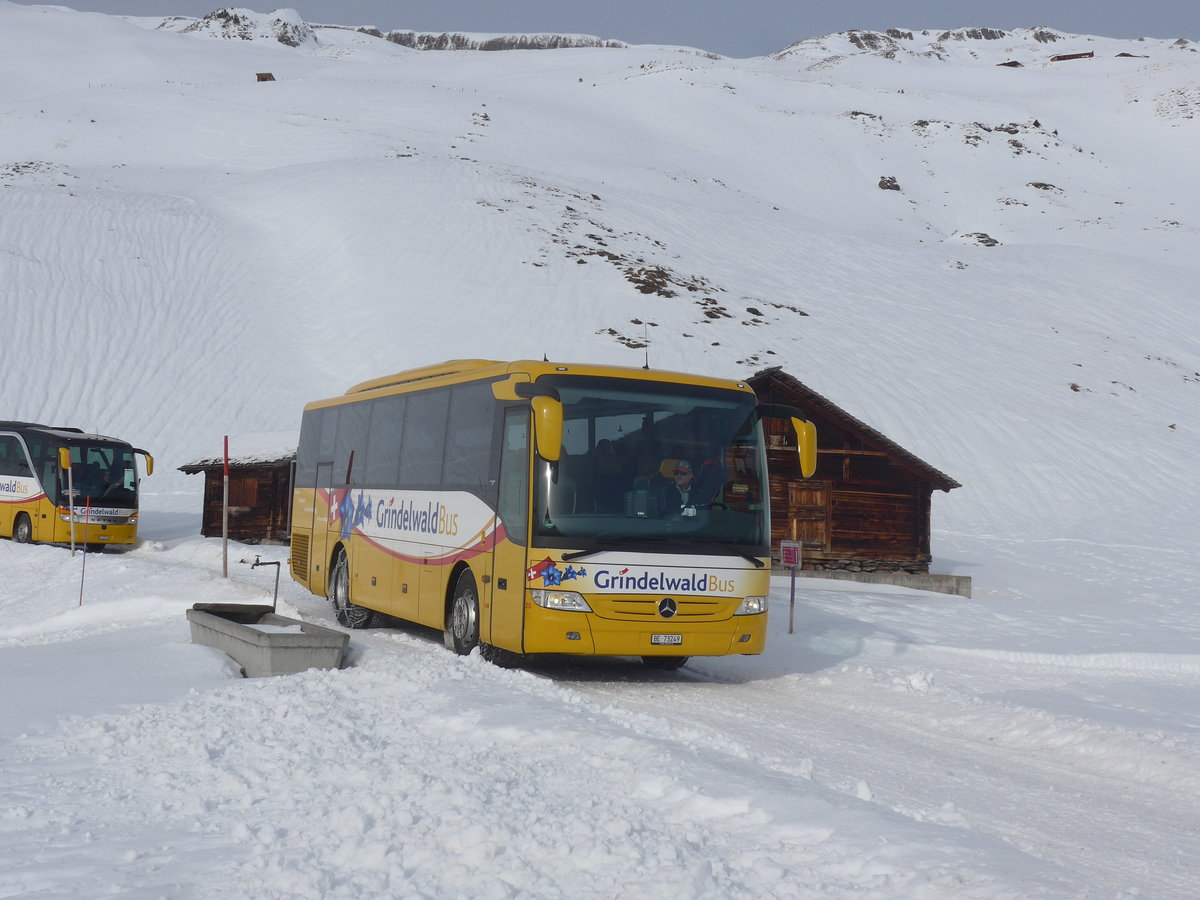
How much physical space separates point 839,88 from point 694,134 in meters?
29.4

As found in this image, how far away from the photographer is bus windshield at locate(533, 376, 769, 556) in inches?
417

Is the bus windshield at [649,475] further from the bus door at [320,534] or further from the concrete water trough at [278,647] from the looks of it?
the bus door at [320,534]

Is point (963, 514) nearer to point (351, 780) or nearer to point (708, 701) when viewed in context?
point (708, 701)

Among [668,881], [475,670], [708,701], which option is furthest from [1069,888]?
[475,670]

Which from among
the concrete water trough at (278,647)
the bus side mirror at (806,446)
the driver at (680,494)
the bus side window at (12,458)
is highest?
the bus side mirror at (806,446)

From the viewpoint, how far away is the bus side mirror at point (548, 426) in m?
9.62

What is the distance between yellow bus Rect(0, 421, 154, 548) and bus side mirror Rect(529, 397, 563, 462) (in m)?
20.6

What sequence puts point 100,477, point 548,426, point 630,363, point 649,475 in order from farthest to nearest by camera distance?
point 630,363 → point 100,477 → point 649,475 → point 548,426

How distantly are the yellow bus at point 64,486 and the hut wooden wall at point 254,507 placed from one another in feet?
19.3

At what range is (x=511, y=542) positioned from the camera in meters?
10.8

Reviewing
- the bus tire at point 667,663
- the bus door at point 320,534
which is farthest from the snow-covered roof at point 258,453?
the bus tire at point 667,663

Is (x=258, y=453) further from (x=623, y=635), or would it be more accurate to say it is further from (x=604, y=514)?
(x=623, y=635)

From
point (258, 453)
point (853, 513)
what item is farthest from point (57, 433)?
point (853, 513)

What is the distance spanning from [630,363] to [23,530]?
931 inches
